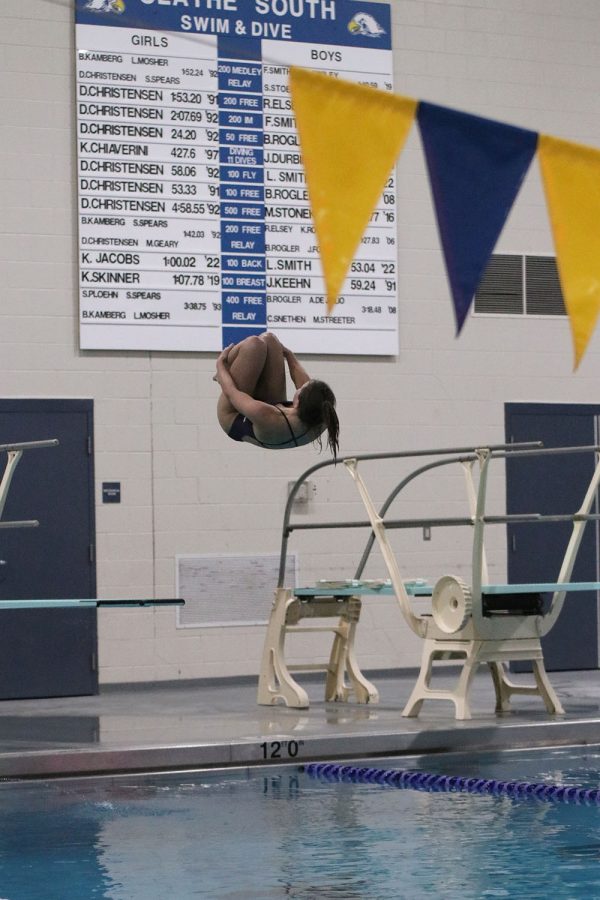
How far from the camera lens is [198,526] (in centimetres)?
1082

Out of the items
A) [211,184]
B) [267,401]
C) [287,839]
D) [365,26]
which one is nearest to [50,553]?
[211,184]

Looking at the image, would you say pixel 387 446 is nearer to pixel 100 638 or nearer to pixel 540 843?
pixel 100 638

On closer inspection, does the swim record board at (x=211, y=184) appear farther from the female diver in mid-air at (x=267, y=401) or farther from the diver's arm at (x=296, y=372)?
the female diver in mid-air at (x=267, y=401)

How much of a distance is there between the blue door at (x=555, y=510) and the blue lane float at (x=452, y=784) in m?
4.75

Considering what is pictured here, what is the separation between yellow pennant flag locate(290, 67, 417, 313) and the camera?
5488 millimetres

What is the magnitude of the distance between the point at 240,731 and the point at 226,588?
10.3ft

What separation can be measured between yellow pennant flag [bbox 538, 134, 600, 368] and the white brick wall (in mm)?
5288

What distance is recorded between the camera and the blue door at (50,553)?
10336 mm

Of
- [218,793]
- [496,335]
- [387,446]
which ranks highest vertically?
[496,335]

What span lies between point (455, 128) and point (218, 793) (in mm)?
3219

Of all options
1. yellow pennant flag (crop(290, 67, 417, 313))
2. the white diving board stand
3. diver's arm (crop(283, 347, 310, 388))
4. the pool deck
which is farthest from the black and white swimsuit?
yellow pennant flag (crop(290, 67, 417, 313))

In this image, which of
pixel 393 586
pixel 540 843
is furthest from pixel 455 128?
pixel 393 586

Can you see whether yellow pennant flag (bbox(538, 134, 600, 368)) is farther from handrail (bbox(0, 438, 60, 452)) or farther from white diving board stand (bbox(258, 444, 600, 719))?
handrail (bbox(0, 438, 60, 452))

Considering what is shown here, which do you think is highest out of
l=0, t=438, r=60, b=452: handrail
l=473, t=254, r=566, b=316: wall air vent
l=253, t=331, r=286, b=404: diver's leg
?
l=473, t=254, r=566, b=316: wall air vent
